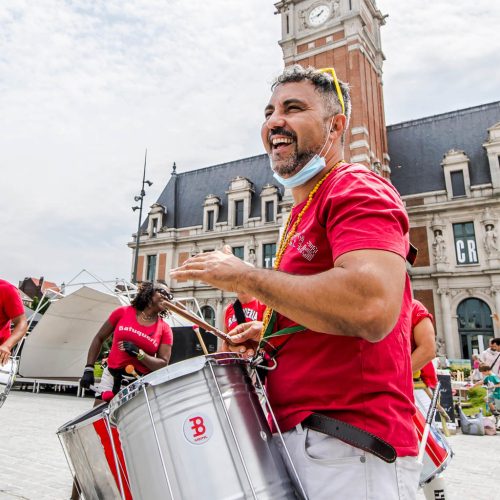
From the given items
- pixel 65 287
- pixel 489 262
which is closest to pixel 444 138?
pixel 489 262

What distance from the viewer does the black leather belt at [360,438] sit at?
3.42ft

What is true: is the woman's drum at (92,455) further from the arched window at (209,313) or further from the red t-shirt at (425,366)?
the arched window at (209,313)

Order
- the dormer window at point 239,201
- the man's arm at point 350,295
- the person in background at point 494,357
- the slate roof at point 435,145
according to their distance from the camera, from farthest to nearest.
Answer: the dormer window at point 239,201
the slate roof at point 435,145
the person in background at point 494,357
the man's arm at point 350,295

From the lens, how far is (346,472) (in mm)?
1059

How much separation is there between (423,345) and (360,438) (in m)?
2.22

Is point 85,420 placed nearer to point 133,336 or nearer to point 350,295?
point 350,295

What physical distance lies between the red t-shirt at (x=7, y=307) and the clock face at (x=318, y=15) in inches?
1143

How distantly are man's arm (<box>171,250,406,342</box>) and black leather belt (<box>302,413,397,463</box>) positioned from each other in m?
0.26

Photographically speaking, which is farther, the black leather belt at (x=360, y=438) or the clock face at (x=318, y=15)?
the clock face at (x=318, y=15)

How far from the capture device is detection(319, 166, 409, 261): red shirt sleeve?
39.3 inches

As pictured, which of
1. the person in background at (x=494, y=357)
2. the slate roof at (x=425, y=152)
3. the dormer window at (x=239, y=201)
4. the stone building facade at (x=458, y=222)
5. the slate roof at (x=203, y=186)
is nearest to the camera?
the person in background at (x=494, y=357)

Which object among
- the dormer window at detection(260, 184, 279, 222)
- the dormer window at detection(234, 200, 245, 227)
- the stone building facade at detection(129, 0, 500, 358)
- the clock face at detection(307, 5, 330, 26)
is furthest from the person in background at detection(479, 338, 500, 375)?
the clock face at detection(307, 5, 330, 26)

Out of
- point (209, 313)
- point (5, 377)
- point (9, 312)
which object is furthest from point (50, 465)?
point (209, 313)

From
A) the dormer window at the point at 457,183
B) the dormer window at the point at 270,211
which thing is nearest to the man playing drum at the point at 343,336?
the dormer window at the point at 457,183
